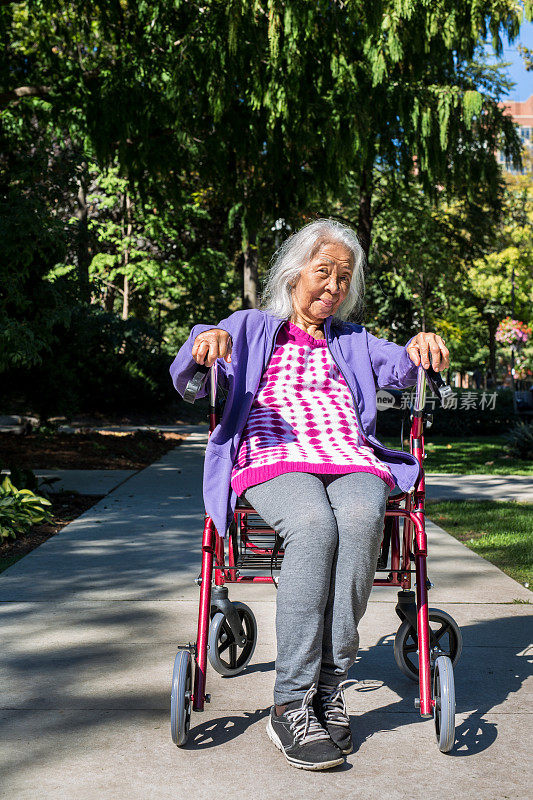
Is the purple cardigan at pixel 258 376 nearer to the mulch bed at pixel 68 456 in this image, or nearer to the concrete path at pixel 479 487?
the mulch bed at pixel 68 456

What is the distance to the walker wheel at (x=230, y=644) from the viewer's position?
300 cm

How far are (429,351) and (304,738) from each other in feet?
4.23

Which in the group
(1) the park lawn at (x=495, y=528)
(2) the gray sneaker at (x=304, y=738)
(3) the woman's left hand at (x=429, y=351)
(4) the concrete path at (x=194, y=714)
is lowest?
(1) the park lawn at (x=495, y=528)

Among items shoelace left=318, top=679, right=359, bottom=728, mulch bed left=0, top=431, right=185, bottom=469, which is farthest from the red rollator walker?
mulch bed left=0, top=431, right=185, bottom=469

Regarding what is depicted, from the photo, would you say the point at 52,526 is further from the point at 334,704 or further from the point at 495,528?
the point at 334,704

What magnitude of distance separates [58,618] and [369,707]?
156 cm

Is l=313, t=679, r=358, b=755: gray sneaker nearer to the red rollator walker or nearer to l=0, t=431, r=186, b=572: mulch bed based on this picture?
the red rollator walker

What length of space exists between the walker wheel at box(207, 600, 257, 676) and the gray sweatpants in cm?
50

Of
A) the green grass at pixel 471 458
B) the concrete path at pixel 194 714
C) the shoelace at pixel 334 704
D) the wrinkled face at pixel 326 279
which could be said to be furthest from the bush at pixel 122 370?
the shoelace at pixel 334 704

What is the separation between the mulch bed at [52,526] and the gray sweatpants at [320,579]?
2718 millimetres

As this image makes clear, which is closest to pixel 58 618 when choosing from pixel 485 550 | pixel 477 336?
pixel 485 550

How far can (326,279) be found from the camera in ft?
10.3

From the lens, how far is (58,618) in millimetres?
3791

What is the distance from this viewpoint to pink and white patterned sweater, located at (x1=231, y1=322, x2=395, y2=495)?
2775mm
